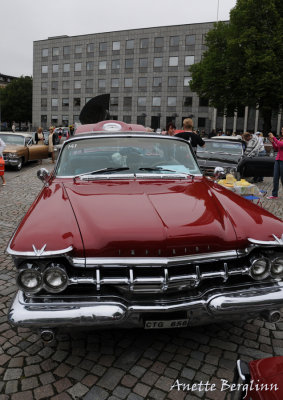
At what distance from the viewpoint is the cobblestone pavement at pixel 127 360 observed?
2562mm

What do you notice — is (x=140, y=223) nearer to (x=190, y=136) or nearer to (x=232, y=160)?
(x=190, y=136)

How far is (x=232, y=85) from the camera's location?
31.7 meters

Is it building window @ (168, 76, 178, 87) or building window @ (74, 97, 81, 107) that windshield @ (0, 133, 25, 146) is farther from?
building window @ (74, 97, 81, 107)

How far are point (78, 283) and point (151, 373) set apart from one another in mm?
925

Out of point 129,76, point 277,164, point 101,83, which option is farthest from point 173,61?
point 277,164

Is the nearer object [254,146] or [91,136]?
[91,136]

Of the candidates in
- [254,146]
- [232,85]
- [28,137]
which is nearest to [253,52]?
[232,85]

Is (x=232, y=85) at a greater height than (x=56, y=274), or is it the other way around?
(x=232, y=85)

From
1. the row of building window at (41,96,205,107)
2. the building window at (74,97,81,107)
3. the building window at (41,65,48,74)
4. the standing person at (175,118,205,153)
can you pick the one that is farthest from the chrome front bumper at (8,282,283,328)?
the building window at (41,65,48,74)

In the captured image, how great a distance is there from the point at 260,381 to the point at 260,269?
3.70 ft

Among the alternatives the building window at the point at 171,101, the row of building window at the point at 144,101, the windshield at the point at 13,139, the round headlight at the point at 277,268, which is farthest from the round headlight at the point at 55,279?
the building window at the point at 171,101

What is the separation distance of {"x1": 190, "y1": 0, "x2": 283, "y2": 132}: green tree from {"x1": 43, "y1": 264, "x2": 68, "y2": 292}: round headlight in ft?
97.2

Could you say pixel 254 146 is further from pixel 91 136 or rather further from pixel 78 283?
pixel 78 283

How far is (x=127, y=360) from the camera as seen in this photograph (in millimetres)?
2889
